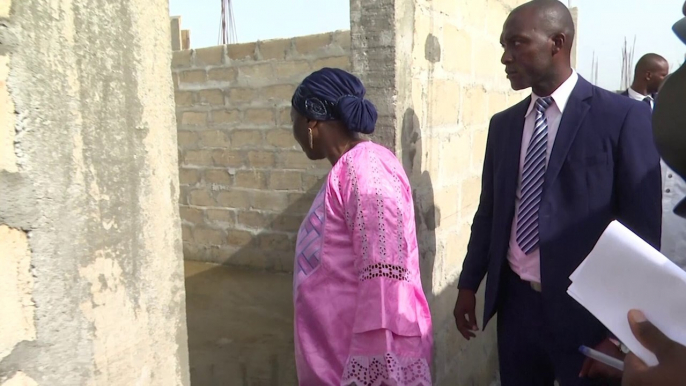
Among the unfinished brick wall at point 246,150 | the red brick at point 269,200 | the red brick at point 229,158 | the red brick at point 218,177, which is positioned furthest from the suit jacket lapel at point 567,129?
the red brick at point 218,177

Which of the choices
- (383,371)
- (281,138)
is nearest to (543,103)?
(383,371)

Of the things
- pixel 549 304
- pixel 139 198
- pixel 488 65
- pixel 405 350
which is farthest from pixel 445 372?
pixel 139 198

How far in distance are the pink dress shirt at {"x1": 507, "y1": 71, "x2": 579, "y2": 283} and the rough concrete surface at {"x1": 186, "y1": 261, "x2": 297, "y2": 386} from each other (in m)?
1.93

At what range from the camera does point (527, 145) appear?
1940mm

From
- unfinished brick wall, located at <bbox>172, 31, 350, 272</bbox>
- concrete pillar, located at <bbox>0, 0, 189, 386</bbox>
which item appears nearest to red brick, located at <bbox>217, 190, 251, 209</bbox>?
unfinished brick wall, located at <bbox>172, 31, 350, 272</bbox>

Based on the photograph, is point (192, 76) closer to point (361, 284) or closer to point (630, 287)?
point (361, 284)

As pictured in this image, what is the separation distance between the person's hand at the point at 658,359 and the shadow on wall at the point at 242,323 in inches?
104

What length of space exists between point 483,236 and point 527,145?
1.42ft

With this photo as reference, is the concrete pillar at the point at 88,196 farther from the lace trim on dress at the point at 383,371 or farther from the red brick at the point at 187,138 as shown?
the red brick at the point at 187,138

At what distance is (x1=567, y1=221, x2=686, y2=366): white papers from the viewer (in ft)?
3.19

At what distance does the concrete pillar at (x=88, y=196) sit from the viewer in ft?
2.67

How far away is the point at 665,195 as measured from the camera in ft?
7.31

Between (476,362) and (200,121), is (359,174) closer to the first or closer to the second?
(476,362)

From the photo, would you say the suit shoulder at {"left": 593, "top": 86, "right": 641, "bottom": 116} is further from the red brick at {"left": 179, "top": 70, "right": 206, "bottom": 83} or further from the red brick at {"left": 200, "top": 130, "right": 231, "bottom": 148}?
the red brick at {"left": 179, "top": 70, "right": 206, "bottom": 83}
